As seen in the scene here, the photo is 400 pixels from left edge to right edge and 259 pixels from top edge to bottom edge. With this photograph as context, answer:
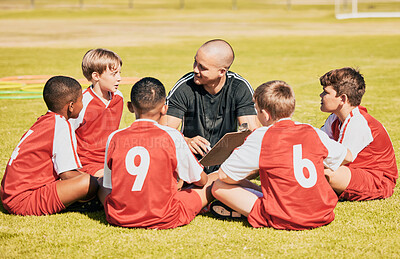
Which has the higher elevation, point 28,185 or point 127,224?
point 28,185

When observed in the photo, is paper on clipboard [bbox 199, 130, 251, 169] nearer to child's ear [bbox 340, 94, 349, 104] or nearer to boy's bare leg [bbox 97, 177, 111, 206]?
boy's bare leg [bbox 97, 177, 111, 206]

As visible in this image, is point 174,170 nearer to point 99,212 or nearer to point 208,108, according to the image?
point 99,212

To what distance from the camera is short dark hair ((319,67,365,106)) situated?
535 centimetres

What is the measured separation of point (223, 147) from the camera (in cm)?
507

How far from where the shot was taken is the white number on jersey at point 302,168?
173 inches

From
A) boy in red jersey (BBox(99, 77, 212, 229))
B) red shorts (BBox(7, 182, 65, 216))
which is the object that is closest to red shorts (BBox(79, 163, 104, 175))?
red shorts (BBox(7, 182, 65, 216))

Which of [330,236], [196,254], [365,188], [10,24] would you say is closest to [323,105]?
[365,188]

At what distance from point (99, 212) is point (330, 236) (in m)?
2.29

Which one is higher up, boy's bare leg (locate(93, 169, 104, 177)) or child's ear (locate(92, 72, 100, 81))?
child's ear (locate(92, 72, 100, 81))

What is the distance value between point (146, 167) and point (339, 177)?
6.60 ft

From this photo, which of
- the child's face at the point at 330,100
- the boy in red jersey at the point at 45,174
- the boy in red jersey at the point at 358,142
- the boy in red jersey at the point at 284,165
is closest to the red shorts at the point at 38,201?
the boy in red jersey at the point at 45,174

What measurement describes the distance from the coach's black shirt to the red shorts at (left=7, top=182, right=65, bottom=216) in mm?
1726

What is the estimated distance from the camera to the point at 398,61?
18.2 metres

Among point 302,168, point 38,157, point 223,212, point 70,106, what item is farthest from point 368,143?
point 38,157
